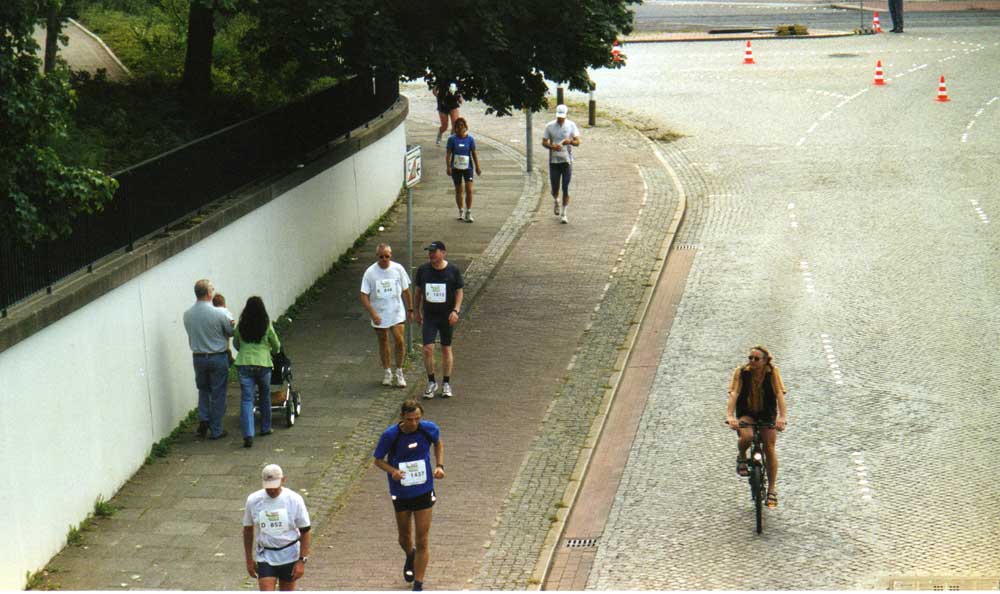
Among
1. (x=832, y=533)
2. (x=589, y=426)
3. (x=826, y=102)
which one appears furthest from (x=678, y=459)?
(x=826, y=102)

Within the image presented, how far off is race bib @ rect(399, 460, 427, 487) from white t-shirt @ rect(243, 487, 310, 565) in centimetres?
105

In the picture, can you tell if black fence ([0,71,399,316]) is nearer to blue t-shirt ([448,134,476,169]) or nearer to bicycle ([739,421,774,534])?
blue t-shirt ([448,134,476,169])

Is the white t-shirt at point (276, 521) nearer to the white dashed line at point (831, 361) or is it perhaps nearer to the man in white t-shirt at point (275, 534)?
the man in white t-shirt at point (275, 534)

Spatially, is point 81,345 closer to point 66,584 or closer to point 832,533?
point 66,584

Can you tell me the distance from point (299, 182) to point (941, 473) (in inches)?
390

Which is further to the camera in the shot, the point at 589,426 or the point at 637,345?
the point at 637,345

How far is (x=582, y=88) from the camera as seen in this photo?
20469 millimetres

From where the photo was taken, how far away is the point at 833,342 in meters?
17.7

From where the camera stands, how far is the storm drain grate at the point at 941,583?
1120cm

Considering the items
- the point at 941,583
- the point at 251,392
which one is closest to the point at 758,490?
the point at 941,583

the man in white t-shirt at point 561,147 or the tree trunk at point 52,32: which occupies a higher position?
the tree trunk at point 52,32

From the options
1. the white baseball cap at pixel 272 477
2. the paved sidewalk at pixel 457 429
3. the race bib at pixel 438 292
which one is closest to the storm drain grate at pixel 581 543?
the paved sidewalk at pixel 457 429

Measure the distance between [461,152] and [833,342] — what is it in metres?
8.24

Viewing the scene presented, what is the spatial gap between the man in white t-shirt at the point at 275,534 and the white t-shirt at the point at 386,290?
6.02 metres
